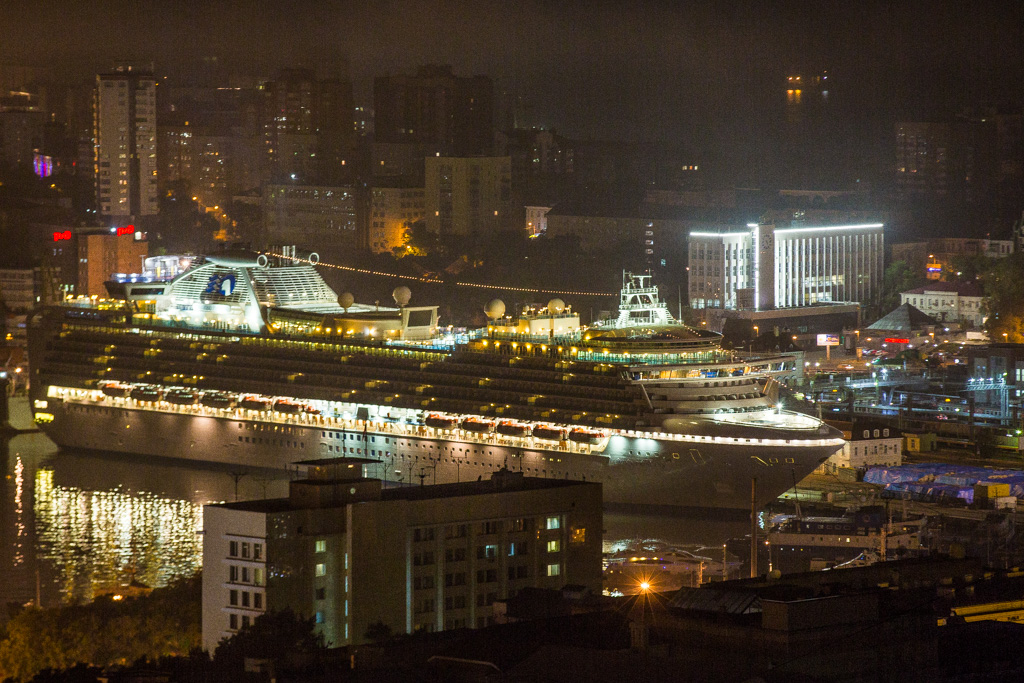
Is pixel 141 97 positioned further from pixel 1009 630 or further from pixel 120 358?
pixel 1009 630

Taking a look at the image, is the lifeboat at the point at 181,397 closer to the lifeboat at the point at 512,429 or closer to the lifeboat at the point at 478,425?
the lifeboat at the point at 478,425

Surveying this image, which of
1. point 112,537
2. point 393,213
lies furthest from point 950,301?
point 112,537

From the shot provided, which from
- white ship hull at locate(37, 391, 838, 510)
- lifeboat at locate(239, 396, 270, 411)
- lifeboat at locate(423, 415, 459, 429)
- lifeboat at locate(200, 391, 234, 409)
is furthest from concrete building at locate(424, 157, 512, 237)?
lifeboat at locate(423, 415, 459, 429)

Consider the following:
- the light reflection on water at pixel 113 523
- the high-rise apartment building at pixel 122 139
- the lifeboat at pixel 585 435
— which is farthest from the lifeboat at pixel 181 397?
the high-rise apartment building at pixel 122 139

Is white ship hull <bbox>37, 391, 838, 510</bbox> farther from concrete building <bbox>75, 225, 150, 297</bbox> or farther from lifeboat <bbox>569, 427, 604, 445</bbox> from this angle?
concrete building <bbox>75, 225, 150, 297</bbox>

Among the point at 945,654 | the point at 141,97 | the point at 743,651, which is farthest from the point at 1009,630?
the point at 141,97

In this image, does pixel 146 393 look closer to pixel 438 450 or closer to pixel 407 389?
pixel 407 389
